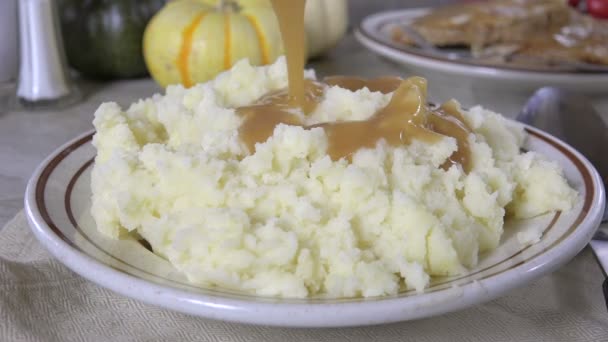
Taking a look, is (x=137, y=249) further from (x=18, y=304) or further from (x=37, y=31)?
(x=37, y=31)

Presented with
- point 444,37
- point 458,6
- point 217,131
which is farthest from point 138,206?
point 458,6

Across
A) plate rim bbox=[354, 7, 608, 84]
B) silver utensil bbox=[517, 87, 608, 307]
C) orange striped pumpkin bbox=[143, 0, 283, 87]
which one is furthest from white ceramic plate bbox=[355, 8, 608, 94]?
orange striped pumpkin bbox=[143, 0, 283, 87]

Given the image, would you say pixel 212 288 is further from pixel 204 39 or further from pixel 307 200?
pixel 204 39

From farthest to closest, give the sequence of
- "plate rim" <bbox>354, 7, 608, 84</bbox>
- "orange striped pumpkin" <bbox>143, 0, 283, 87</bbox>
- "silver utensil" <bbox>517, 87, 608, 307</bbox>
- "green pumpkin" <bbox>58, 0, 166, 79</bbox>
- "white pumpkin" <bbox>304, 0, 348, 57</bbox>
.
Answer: "white pumpkin" <bbox>304, 0, 348, 57</bbox>
"green pumpkin" <bbox>58, 0, 166, 79</bbox>
"orange striped pumpkin" <bbox>143, 0, 283, 87</bbox>
"plate rim" <bbox>354, 7, 608, 84</bbox>
"silver utensil" <bbox>517, 87, 608, 307</bbox>

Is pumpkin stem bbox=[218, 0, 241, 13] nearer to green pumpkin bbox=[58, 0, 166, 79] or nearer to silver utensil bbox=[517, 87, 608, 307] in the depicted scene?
green pumpkin bbox=[58, 0, 166, 79]

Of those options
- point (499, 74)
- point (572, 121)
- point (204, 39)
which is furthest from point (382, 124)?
point (204, 39)
